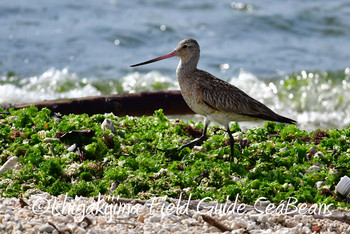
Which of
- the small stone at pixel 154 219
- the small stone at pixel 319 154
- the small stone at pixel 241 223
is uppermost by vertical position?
the small stone at pixel 319 154

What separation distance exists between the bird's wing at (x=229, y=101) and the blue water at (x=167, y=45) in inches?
225

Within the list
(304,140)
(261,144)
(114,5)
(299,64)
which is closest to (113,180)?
(261,144)

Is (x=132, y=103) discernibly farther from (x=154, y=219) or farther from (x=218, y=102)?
(x=154, y=219)

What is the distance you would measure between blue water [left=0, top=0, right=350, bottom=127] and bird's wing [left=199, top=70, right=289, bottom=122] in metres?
5.71

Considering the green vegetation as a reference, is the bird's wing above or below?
above

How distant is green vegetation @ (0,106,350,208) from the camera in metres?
5.92

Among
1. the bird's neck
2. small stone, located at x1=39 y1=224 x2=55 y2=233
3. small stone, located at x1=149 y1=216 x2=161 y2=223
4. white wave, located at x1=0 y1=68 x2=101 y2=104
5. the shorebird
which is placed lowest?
white wave, located at x1=0 y1=68 x2=101 y2=104

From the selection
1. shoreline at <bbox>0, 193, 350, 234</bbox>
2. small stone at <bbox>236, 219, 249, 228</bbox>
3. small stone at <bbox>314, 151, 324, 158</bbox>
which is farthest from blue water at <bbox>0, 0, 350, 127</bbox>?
small stone at <bbox>236, 219, 249, 228</bbox>

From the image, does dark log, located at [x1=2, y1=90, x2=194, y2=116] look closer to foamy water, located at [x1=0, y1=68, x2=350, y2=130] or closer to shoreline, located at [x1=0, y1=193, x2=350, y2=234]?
shoreline, located at [x1=0, y1=193, x2=350, y2=234]

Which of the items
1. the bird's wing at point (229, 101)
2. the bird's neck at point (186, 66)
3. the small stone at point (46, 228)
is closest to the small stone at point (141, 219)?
the small stone at point (46, 228)

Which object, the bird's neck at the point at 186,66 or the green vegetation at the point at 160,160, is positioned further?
the bird's neck at the point at 186,66

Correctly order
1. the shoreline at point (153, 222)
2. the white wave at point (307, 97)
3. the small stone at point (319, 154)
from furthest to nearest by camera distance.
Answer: the white wave at point (307, 97) → the small stone at point (319, 154) → the shoreline at point (153, 222)

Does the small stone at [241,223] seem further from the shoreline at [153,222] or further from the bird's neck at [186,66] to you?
the bird's neck at [186,66]

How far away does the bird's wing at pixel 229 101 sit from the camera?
277 inches
